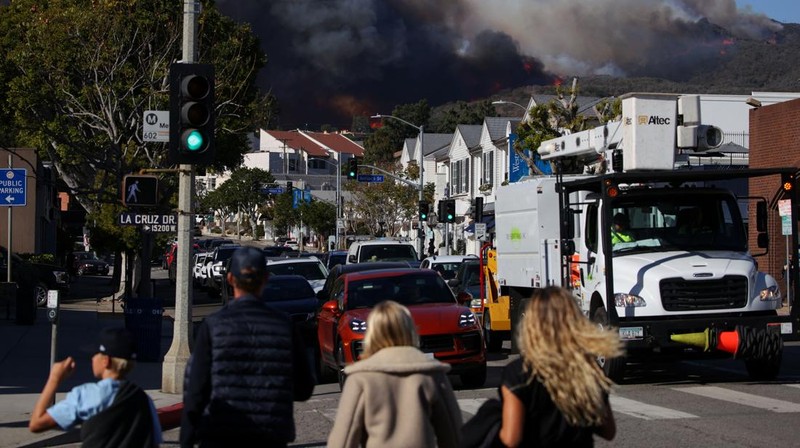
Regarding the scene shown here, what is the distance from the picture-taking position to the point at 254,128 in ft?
128

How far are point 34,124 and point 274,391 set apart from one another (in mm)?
31075

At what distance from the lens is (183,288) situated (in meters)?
15.5

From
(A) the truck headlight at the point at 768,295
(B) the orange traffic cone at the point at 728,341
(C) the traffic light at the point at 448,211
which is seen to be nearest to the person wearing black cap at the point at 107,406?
(B) the orange traffic cone at the point at 728,341

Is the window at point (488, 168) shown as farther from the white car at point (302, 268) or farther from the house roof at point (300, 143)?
the house roof at point (300, 143)

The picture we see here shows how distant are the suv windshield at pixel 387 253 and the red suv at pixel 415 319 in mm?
15414

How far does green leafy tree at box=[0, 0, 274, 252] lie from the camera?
32.6 meters

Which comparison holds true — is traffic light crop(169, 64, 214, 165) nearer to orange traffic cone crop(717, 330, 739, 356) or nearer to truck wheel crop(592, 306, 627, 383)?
truck wheel crop(592, 306, 627, 383)

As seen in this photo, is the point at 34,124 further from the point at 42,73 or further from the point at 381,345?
the point at 381,345

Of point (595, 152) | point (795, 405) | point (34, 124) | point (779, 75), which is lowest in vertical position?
point (795, 405)

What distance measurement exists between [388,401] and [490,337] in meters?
16.1

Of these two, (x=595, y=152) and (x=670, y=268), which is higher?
(x=595, y=152)

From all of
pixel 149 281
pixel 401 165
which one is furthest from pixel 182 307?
pixel 401 165

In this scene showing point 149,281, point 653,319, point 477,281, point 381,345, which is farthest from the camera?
point 149,281

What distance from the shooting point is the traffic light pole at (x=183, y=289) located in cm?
1537
